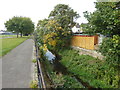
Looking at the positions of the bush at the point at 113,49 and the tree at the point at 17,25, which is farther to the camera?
the tree at the point at 17,25

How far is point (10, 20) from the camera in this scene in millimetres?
46875

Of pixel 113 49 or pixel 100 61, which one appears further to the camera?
pixel 100 61

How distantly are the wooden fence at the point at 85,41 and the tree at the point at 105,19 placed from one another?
3616 mm

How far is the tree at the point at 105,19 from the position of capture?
5698 millimetres

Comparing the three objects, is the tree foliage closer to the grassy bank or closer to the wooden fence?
the wooden fence

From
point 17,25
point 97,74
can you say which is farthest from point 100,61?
point 17,25

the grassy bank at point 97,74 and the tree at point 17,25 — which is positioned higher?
the tree at point 17,25

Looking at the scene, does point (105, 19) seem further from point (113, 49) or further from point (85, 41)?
point (85, 41)

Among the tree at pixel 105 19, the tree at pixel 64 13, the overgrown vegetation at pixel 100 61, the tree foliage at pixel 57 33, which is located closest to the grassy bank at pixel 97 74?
the overgrown vegetation at pixel 100 61

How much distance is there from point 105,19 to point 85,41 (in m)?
6.13

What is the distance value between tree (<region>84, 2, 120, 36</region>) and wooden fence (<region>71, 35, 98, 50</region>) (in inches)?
142

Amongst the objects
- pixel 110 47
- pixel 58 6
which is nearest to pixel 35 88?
pixel 110 47

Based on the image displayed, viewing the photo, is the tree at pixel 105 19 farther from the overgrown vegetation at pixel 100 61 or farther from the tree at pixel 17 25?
the tree at pixel 17 25

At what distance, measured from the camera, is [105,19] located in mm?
6043
